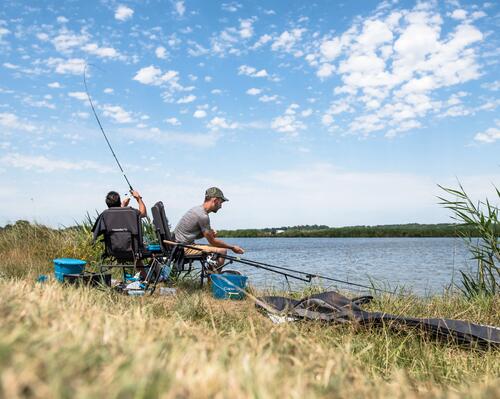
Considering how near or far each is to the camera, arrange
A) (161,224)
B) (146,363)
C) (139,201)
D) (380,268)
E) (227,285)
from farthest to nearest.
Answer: (380,268), (139,201), (161,224), (227,285), (146,363)

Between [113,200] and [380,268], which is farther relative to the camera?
[380,268]

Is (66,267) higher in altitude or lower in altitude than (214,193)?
lower

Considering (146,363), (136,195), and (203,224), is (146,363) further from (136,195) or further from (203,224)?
(136,195)

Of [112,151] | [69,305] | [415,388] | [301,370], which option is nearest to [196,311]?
[69,305]

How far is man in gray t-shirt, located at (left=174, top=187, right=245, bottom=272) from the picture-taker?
243 inches

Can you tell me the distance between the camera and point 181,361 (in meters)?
1.30

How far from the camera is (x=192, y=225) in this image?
6215 mm

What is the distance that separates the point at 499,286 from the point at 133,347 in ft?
16.5

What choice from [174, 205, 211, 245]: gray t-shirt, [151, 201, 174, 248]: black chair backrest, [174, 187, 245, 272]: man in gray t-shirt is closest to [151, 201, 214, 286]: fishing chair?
[151, 201, 174, 248]: black chair backrest

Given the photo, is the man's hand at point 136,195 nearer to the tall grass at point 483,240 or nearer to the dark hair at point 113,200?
the dark hair at point 113,200

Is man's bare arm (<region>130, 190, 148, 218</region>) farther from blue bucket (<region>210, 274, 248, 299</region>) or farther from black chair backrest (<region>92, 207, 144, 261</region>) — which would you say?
blue bucket (<region>210, 274, 248, 299</region>)

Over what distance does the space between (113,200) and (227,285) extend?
180 centimetres

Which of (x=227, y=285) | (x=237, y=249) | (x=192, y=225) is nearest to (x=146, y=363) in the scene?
(x=227, y=285)

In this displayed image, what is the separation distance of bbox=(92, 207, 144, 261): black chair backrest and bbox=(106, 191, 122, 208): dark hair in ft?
1.20
